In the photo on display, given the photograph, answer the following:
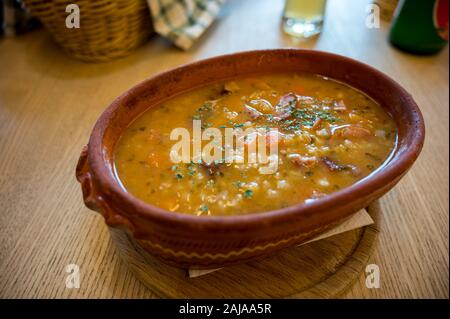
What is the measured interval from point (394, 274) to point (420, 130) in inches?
18.5

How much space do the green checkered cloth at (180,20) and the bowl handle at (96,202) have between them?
1336mm

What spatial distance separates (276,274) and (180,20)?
1697 millimetres

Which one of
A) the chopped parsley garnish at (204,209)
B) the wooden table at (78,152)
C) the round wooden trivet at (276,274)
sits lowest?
the wooden table at (78,152)

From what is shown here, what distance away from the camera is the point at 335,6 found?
2.84m

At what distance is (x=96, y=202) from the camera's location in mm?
1019

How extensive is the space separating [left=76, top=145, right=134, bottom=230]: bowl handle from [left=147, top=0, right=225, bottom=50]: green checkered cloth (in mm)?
1336

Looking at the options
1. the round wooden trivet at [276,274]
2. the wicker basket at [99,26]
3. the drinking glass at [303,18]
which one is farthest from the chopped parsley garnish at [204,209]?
the drinking glass at [303,18]

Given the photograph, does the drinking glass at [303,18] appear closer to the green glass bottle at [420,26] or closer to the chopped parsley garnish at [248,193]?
the green glass bottle at [420,26]

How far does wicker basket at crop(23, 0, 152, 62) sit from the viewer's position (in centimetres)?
194

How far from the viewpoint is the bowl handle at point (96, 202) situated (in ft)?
3.25

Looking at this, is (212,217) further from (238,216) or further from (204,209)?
(204,209)

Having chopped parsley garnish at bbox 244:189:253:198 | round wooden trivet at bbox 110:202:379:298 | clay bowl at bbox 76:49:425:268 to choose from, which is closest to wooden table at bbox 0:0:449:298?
round wooden trivet at bbox 110:202:379:298
